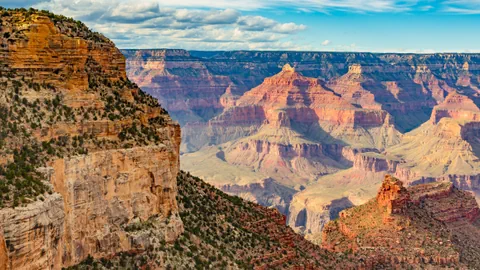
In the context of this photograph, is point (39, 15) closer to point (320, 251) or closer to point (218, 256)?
point (218, 256)

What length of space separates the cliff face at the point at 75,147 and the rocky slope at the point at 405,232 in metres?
37.4

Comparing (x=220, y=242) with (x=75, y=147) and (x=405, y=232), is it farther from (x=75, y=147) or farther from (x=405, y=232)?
(x=405, y=232)

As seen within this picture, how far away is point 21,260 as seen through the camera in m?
29.6

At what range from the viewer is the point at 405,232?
8188 centimetres

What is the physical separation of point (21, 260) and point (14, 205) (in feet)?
7.60

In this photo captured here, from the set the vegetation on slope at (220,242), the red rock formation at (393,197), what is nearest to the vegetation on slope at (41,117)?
the vegetation on slope at (220,242)

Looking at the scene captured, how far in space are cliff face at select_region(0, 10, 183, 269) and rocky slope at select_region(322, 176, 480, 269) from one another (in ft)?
123

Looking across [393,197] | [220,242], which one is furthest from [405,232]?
[220,242]

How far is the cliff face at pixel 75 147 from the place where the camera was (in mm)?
33219

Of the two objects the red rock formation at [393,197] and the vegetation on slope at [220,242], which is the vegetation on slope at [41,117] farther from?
the red rock formation at [393,197]

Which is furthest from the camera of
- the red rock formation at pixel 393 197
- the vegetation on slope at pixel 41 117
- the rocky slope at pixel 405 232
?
the red rock formation at pixel 393 197

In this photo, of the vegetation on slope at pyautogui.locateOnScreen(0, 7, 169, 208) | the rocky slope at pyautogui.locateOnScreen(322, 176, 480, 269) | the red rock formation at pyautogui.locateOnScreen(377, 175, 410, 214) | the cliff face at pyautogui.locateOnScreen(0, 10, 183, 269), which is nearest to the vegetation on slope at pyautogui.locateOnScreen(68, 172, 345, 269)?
the cliff face at pyautogui.locateOnScreen(0, 10, 183, 269)

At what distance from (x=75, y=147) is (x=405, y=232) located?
53317mm

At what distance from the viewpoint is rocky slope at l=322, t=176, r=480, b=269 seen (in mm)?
77688
